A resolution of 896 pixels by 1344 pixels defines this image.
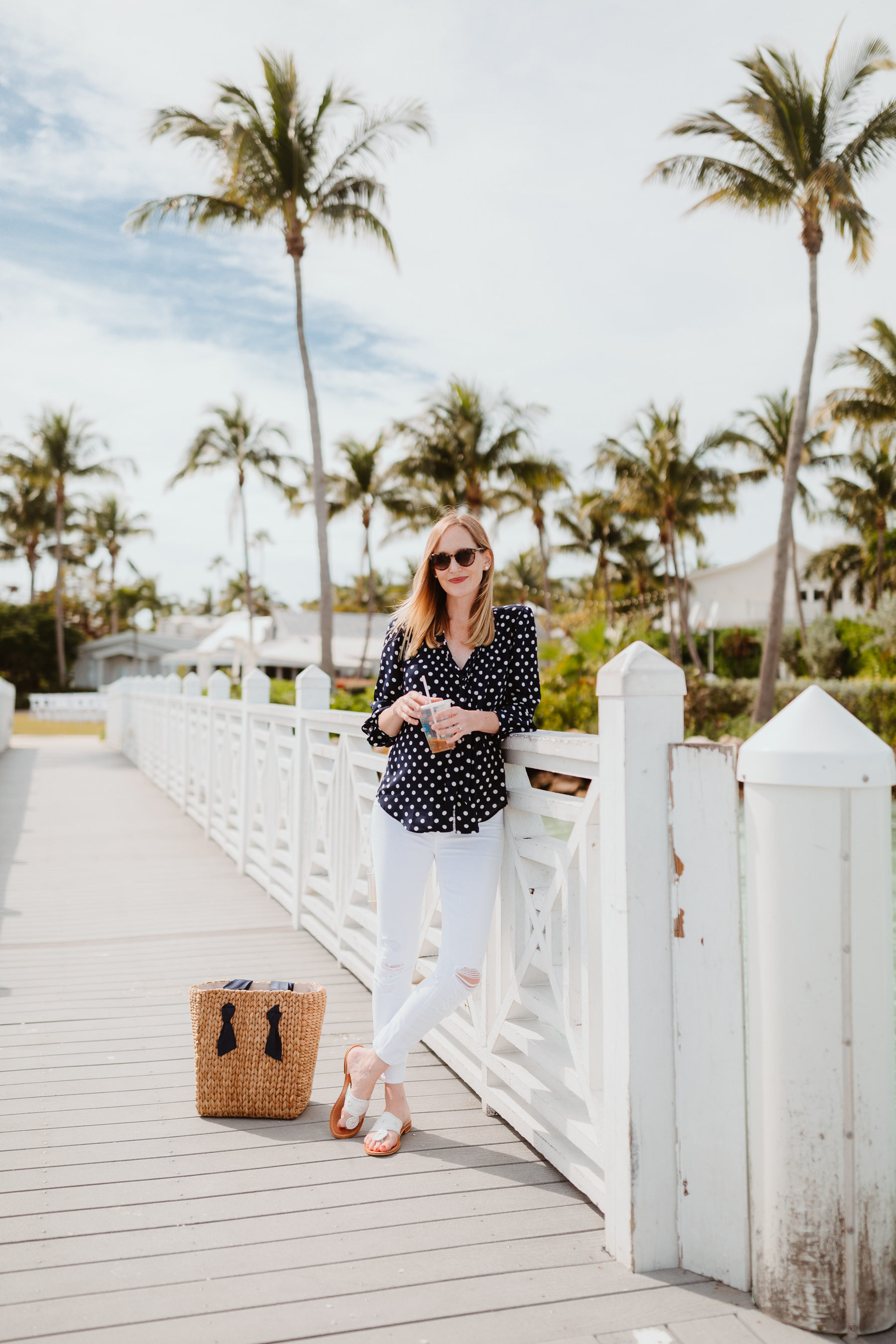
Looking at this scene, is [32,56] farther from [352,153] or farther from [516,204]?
[352,153]

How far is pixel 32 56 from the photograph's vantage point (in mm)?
8789

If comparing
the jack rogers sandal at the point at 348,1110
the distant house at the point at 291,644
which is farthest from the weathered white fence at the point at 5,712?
the jack rogers sandal at the point at 348,1110

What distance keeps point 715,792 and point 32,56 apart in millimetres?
10153

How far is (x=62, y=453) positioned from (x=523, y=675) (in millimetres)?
43904

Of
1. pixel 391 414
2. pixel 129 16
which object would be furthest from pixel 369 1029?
pixel 391 414

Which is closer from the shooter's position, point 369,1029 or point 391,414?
point 369,1029

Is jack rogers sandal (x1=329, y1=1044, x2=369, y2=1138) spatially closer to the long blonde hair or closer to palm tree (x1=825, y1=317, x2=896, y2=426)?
the long blonde hair

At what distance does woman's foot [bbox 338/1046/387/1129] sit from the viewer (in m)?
A: 2.73

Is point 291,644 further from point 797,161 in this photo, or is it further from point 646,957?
point 646,957

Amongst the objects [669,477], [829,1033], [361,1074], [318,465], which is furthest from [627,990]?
[669,477]

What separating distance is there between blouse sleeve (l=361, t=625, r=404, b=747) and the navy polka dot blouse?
31 mm

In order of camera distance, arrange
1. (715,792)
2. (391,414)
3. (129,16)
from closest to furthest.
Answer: (715,792), (129,16), (391,414)

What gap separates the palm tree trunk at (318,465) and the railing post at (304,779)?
525 inches

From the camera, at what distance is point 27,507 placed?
4475 cm
